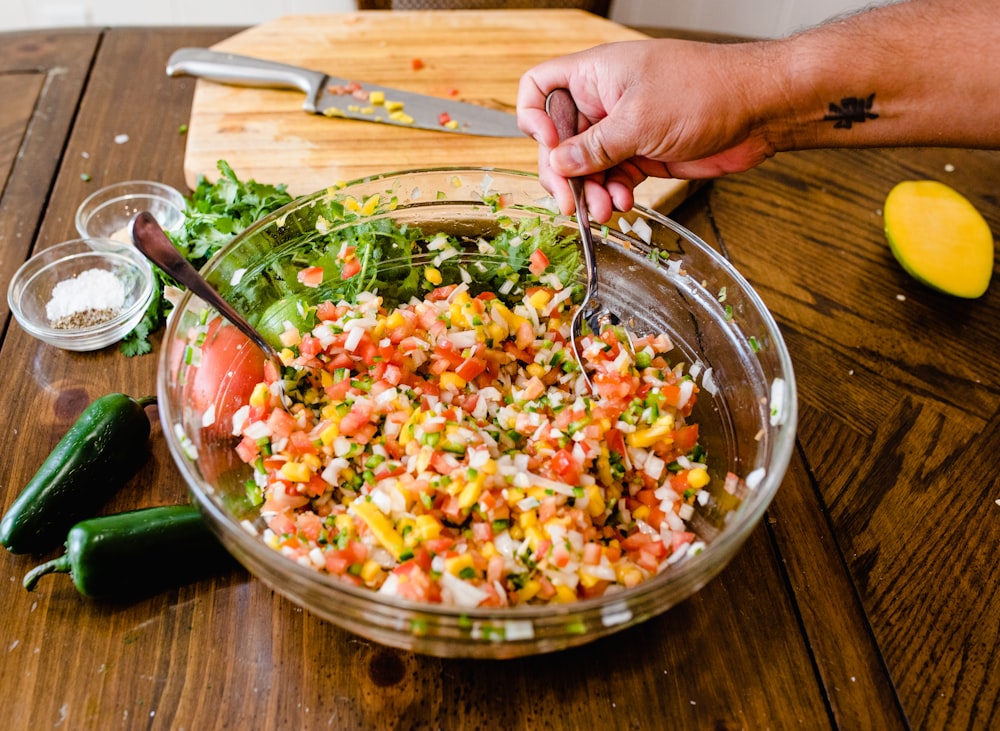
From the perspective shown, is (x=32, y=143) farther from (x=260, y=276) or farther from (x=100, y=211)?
(x=260, y=276)

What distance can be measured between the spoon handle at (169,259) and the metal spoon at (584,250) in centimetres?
67

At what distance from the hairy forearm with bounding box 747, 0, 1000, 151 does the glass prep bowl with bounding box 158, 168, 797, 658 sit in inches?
16.7

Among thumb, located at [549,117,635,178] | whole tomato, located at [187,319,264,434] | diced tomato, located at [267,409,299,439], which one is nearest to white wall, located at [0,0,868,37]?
thumb, located at [549,117,635,178]

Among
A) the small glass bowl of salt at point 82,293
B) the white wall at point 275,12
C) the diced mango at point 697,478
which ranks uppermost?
the diced mango at point 697,478

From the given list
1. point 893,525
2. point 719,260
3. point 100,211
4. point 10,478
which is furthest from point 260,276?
point 893,525

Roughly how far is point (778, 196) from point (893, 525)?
110 centimetres

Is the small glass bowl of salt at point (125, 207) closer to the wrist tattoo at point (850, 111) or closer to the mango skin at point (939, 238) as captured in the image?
the wrist tattoo at point (850, 111)

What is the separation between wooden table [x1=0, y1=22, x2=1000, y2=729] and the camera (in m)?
1.28

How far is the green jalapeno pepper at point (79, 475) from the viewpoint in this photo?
1.41 metres

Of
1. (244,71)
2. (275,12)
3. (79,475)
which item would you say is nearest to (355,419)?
(79,475)

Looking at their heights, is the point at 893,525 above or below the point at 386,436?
below

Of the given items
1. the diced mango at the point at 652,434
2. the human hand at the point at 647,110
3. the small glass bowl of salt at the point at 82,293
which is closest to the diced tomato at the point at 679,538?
the diced mango at the point at 652,434

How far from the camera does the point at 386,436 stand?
1433 millimetres

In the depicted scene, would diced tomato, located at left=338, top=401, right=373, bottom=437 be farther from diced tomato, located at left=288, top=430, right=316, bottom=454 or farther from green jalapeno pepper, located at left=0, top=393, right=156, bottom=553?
green jalapeno pepper, located at left=0, top=393, right=156, bottom=553
